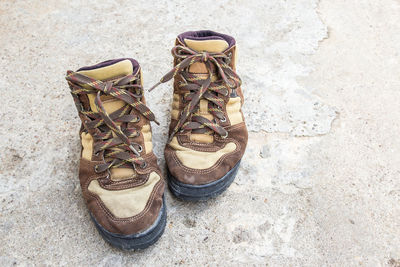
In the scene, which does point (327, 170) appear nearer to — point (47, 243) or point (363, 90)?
point (363, 90)

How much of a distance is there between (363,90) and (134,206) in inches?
49.6

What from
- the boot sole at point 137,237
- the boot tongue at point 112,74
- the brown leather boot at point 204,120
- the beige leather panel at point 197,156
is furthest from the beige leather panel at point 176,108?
the boot sole at point 137,237

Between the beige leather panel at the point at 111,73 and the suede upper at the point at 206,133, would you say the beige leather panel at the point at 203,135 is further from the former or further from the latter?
the beige leather panel at the point at 111,73

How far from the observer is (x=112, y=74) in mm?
1054

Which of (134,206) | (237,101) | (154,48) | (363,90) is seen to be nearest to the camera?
(134,206)

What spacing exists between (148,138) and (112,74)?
0.88 feet

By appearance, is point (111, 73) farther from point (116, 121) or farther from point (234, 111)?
point (234, 111)

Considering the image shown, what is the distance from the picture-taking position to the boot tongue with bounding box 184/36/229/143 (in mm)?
1171

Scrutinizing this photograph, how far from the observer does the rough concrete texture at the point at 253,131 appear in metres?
1.12

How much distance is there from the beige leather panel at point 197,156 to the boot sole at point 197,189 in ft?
0.21

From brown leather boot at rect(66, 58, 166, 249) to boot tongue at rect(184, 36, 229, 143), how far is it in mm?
188

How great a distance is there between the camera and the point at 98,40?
70.7 inches

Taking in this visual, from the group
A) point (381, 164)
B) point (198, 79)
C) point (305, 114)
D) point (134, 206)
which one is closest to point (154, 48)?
point (198, 79)

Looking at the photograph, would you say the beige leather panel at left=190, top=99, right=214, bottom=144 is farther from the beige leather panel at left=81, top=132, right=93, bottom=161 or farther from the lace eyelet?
the beige leather panel at left=81, top=132, right=93, bottom=161
